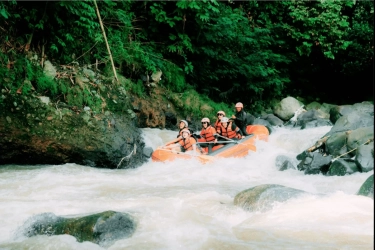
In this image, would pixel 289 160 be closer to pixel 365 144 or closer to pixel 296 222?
pixel 365 144

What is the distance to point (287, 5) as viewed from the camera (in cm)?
1510

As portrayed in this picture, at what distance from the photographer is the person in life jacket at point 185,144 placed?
8602 millimetres

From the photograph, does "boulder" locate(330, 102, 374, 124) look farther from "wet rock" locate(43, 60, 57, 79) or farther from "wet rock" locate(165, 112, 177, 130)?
"wet rock" locate(43, 60, 57, 79)

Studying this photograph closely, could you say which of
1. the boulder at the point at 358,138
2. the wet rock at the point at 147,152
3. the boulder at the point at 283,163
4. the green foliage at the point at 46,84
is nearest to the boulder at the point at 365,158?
the boulder at the point at 358,138

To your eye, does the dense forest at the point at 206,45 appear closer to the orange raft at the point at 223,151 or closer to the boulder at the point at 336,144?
the orange raft at the point at 223,151

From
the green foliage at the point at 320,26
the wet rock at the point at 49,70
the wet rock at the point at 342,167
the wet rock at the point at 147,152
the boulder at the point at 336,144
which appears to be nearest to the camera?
the wet rock at the point at 342,167

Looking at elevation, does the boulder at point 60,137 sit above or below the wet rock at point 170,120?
above

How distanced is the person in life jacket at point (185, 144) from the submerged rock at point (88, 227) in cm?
442

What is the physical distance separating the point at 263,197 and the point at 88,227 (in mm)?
2149

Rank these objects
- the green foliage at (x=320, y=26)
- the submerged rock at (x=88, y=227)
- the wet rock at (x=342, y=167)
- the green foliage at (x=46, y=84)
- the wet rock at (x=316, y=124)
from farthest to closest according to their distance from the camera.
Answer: the green foliage at (x=320, y=26)
the wet rock at (x=316, y=124)
the green foliage at (x=46, y=84)
the wet rock at (x=342, y=167)
the submerged rock at (x=88, y=227)

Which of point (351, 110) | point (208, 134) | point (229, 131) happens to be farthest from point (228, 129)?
point (351, 110)

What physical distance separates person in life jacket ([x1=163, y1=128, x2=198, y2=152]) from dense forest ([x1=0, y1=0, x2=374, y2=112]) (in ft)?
7.84

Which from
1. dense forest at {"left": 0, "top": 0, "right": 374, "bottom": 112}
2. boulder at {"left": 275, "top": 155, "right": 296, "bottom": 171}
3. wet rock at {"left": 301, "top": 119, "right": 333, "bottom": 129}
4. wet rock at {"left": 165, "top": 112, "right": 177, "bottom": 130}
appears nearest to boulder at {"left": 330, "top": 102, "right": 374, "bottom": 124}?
wet rock at {"left": 301, "top": 119, "right": 333, "bottom": 129}

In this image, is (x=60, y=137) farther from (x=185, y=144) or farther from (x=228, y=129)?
(x=228, y=129)
